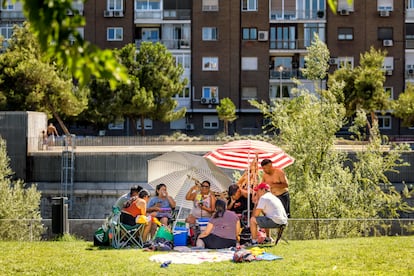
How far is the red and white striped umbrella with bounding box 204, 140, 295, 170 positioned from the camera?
15109 millimetres

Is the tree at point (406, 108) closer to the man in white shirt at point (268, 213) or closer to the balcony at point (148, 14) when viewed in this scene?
the balcony at point (148, 14)

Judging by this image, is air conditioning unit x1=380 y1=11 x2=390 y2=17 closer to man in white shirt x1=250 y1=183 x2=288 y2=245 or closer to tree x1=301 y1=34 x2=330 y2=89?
tree x1=301 y1=34 x2=330 y2=89

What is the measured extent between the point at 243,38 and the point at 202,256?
41.5 metres

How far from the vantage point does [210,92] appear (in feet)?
172

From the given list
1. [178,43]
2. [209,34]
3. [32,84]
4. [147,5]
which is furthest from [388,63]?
[32,84]

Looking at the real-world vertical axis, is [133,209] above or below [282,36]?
below

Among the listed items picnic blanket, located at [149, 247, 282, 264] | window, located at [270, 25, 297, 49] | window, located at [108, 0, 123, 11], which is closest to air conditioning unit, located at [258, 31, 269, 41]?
window, located at [270, 25, 297, 49]

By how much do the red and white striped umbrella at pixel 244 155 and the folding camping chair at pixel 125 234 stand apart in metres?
2.57

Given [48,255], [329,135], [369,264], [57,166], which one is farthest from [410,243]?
[57,166]

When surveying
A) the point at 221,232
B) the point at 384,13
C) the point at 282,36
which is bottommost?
the point at 221,232

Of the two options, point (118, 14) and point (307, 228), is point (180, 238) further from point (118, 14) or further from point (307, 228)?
point (118, 14)

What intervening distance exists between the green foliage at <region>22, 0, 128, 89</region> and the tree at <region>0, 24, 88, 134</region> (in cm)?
3116

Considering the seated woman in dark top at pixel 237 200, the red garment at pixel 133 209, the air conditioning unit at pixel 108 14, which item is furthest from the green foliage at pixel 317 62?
the air conditioning unit at pixel 108 14

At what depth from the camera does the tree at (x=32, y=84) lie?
116 ft
